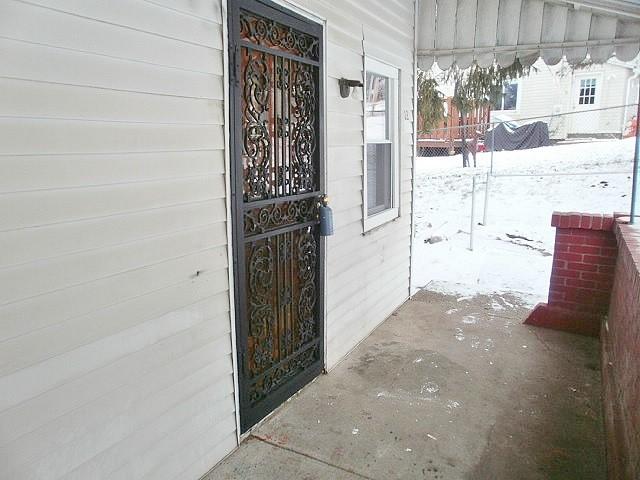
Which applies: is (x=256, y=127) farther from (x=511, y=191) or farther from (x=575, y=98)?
(x=575, y=98)

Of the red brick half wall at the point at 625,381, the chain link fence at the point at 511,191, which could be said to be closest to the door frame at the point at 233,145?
the red brick half wall at the point at 625,381

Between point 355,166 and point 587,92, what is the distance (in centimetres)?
1703

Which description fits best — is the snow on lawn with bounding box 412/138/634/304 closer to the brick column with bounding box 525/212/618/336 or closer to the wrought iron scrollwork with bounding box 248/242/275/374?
the brick column with bounding box 525/212/618/336

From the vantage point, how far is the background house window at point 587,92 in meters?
17.0

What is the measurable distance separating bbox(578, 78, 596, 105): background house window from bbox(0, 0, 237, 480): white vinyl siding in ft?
60.1

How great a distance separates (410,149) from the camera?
4.68 meters

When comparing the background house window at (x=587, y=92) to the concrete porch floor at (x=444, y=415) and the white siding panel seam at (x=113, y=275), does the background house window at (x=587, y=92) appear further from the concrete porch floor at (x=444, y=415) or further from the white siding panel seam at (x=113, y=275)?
the white siding panel seam at (x=113, y=275)

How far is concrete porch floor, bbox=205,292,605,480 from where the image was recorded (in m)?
2.31

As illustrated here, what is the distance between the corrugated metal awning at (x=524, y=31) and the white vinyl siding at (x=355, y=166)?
11.9 inches

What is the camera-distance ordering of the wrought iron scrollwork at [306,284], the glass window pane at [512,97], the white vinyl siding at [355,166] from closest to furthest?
the wrought iron scrollwork at [306,284], the white vinyl siding at [355,166], the glass window pane at [512,97]

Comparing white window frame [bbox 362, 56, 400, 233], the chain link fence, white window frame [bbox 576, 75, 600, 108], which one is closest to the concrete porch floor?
white window frame [bbox 362, 56, 400, 233]

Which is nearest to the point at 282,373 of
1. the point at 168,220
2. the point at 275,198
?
the point at 275,198

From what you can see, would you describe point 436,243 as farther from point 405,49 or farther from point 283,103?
point 283,103

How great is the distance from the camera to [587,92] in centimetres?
1711
